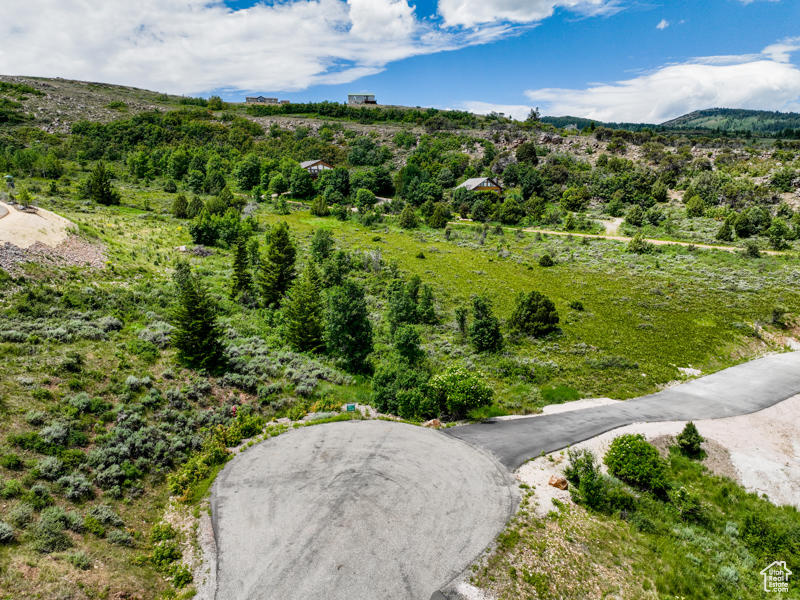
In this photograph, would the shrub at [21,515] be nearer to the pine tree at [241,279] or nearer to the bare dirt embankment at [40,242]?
the bare dirt embankment at [40,242]

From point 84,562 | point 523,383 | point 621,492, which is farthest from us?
point 523,383

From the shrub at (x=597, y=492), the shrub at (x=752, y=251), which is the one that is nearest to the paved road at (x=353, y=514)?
the shrub at (x=597, y=492)

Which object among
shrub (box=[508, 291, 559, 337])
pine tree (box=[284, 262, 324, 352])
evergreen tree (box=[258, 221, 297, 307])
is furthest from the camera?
evergreen tree (box=[258, 221, 297, 307])

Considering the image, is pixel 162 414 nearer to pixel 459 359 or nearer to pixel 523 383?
pixel 459 359

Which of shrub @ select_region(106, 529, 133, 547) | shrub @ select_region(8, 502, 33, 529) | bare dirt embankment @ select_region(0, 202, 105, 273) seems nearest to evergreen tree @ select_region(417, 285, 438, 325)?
shrub @ select_region(106, 529, 133, 547)

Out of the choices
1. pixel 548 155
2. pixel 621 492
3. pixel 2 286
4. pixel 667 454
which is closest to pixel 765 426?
pixel 667 454

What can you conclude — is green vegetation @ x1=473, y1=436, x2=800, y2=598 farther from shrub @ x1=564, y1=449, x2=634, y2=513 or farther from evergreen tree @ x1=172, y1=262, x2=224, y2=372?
evergreen tree @ x1=172, y1=262, x2=224, y2=372
